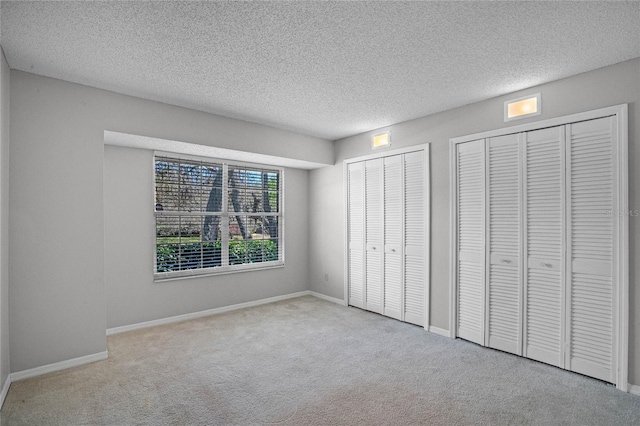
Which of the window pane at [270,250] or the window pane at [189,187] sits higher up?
the window pane at [189,187]

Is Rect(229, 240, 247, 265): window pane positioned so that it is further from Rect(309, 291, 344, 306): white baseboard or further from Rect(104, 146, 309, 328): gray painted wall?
Rect(309, 291, 344, 306): white baseboard

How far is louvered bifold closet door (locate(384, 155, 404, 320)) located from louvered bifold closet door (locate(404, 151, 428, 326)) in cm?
9

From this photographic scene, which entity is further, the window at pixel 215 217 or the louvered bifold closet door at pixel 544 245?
the window at pixel 215 217

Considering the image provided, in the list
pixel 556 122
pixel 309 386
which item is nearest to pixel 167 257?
pixel 309 386

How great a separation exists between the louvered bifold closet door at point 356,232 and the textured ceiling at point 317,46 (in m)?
1.63

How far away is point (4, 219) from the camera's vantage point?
8.61ft

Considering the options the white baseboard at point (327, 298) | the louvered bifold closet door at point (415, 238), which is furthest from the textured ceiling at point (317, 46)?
the white baseboard at point (327, 298)

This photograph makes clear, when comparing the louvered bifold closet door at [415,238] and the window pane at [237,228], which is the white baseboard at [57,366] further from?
the louvered bifold closet door at [415,238]

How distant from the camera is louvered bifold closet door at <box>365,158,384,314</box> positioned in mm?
4730

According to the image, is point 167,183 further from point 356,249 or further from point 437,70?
point 437,70

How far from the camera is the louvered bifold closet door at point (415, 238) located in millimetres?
4195

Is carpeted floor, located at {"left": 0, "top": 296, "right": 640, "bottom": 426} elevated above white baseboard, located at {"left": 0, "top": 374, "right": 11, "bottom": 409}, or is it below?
below

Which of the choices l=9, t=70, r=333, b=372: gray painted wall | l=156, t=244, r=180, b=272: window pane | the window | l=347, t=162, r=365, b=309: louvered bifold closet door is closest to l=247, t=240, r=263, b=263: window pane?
the window

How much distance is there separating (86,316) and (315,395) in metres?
2.30
